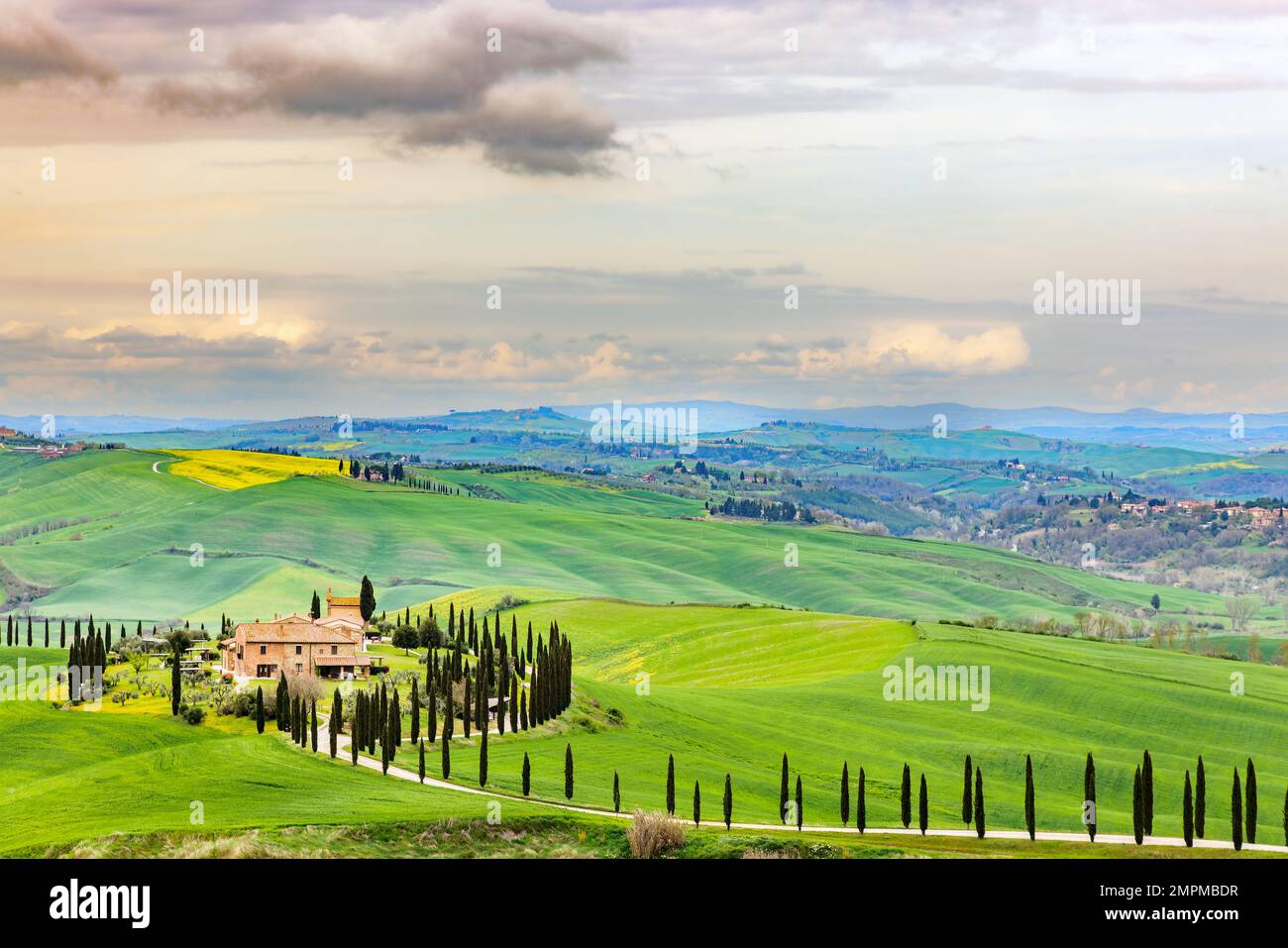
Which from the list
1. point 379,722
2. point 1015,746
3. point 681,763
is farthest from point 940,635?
point 379,722

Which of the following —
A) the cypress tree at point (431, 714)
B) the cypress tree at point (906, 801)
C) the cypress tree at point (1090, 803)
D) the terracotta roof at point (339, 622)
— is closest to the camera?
the cypress tree at point (1090, 803)

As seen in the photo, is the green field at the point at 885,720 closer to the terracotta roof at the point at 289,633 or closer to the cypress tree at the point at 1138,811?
the cypress tree at the point at 1138,811

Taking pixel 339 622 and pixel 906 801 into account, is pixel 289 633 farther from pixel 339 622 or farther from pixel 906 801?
pixel 906 801

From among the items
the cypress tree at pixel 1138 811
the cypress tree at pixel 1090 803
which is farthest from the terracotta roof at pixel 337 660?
the cypress tree at pixel 1138 811

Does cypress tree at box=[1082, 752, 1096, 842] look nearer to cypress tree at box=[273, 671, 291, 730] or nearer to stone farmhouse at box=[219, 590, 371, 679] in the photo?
cypress tree at box=[273, 671, 291, 730]

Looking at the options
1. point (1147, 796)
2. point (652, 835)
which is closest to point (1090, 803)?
point (1147, 796)

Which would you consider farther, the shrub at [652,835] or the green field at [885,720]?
the green field at [885,720]

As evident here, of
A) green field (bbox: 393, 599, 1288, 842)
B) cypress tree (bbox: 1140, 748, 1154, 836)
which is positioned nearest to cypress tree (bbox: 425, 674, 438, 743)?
green field (bbox: 393, 599, 1288, 842)

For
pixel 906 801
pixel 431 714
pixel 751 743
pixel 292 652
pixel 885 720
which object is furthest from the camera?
Answer: pixel 885 720
